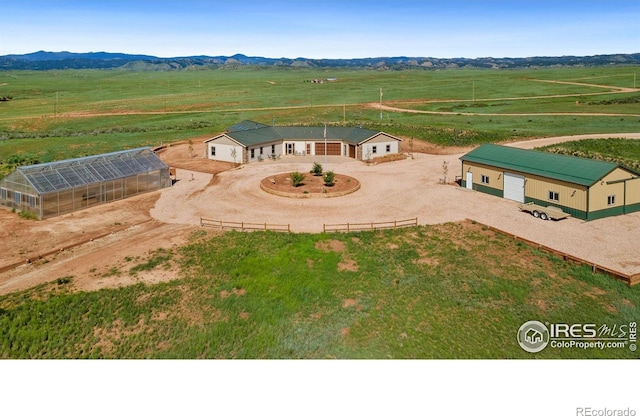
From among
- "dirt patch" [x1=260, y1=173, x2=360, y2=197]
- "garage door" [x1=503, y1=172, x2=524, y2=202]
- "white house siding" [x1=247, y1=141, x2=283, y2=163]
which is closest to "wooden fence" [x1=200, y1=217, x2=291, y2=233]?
"dirt patch" [x1=260, y1=173, x2=360, y2=197]

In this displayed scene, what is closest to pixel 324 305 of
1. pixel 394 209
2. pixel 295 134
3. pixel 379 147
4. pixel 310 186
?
pixel 394 209

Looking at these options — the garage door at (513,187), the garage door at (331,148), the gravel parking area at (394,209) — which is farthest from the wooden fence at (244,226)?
the garage door at (331,148)

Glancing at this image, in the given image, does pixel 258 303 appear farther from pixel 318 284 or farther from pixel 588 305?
pixel 588 305

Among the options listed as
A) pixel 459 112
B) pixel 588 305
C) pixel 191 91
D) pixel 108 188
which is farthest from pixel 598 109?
pixel 191 91

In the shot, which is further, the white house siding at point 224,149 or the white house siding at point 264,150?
the white house siding at point 264,150

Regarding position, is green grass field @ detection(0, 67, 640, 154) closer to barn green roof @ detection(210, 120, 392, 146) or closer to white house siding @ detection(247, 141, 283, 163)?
barn green roof @ detection(210, 120, 392, 146)

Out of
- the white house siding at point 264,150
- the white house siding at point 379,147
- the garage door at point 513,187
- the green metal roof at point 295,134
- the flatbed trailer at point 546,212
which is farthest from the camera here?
the white house siding at point 379,147

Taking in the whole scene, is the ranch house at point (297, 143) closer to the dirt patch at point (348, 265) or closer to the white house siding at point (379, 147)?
the white house siding at point (379, 147)
